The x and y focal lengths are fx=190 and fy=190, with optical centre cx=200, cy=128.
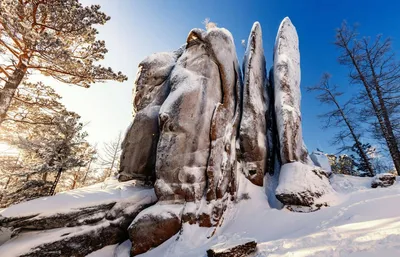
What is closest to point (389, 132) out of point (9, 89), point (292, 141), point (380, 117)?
point (380, 117)

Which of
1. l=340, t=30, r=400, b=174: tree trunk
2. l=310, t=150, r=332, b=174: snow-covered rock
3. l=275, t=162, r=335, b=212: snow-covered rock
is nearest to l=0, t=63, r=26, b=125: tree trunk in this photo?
l=275, t=162, r=335, b=212: snow-covered rock

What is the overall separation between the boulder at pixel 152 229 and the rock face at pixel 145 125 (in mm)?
3013

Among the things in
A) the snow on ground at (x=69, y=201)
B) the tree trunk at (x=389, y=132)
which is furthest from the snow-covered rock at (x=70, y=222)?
the tree trunk at (x=389, y=132)

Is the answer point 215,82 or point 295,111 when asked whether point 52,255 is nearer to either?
point 215,82

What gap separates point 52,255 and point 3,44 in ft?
27.9

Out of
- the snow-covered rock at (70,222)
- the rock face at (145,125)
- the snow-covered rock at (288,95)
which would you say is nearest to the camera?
the snow-covered rock at (70,222)

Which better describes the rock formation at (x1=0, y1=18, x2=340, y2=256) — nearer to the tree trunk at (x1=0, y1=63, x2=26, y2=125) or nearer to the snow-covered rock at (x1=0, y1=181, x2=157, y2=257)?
the snow-covered rock at (x1=0, y1=181, x2=157, y2=257)

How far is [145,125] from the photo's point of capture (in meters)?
10.2

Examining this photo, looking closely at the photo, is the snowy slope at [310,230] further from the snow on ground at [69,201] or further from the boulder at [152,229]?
the snow on ground at [69,201]

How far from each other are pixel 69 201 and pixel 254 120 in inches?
352

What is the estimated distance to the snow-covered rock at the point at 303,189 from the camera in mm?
7195

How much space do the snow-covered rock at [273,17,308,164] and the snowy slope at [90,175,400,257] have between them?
95.1 inches

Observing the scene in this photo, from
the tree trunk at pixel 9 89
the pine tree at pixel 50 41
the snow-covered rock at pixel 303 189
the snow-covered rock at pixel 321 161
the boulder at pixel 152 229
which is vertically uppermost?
the pine tree at pixel 50 41

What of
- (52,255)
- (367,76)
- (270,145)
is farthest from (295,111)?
(52,255)
